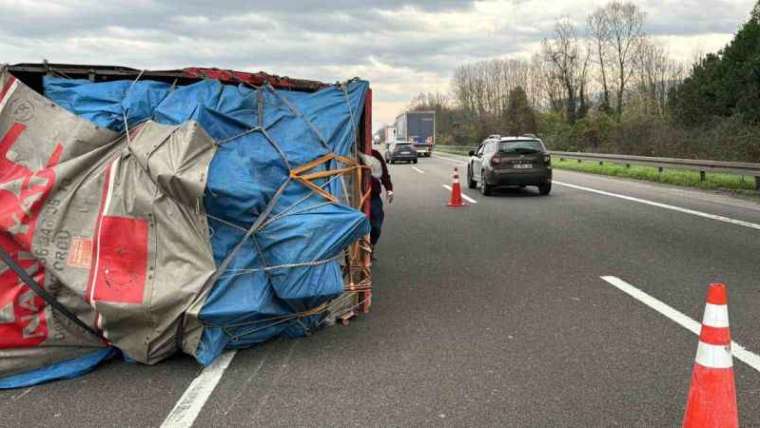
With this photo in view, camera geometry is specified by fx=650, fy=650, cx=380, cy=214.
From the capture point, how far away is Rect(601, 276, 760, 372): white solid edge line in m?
4.61

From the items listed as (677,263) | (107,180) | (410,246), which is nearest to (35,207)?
(107,180)

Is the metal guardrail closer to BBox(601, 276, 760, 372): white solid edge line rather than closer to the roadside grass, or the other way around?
the roadside grass

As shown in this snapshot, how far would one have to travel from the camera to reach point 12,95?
4891 mm

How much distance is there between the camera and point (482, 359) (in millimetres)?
4773

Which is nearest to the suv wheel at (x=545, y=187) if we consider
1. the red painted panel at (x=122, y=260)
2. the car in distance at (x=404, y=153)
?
the red painted panel at (x=122, y=260)

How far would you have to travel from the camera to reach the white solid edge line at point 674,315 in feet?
15.1

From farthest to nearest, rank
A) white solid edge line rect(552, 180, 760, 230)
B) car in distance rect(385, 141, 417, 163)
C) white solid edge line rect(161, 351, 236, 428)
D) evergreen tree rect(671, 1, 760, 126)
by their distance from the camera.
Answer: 1. car in distance rect(385, 141, 417, 163)
2. evergreen tree rect(671, 1, 760, 126)
3. white solid edge line rect(552, 180, 760, 230)
4. white solid edge line rect(161, 351, 236, 428)

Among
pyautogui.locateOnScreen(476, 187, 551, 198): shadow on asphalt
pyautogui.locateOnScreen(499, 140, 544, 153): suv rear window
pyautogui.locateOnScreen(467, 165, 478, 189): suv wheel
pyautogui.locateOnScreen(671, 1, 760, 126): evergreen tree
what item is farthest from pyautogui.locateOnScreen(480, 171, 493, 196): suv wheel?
pyautogui.locateOnScreen(671, 1, 760, 126): evergreen tree

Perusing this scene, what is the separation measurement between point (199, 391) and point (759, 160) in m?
19.2

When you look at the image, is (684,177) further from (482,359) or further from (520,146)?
(482,359)

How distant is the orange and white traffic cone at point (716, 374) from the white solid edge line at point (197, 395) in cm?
276

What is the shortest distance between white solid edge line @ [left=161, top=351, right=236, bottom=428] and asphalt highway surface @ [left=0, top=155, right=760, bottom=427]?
17mm

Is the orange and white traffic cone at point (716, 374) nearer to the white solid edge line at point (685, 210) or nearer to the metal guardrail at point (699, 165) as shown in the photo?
the white solid edge line at point (685, 210)

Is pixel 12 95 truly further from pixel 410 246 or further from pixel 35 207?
pixel 410 246
